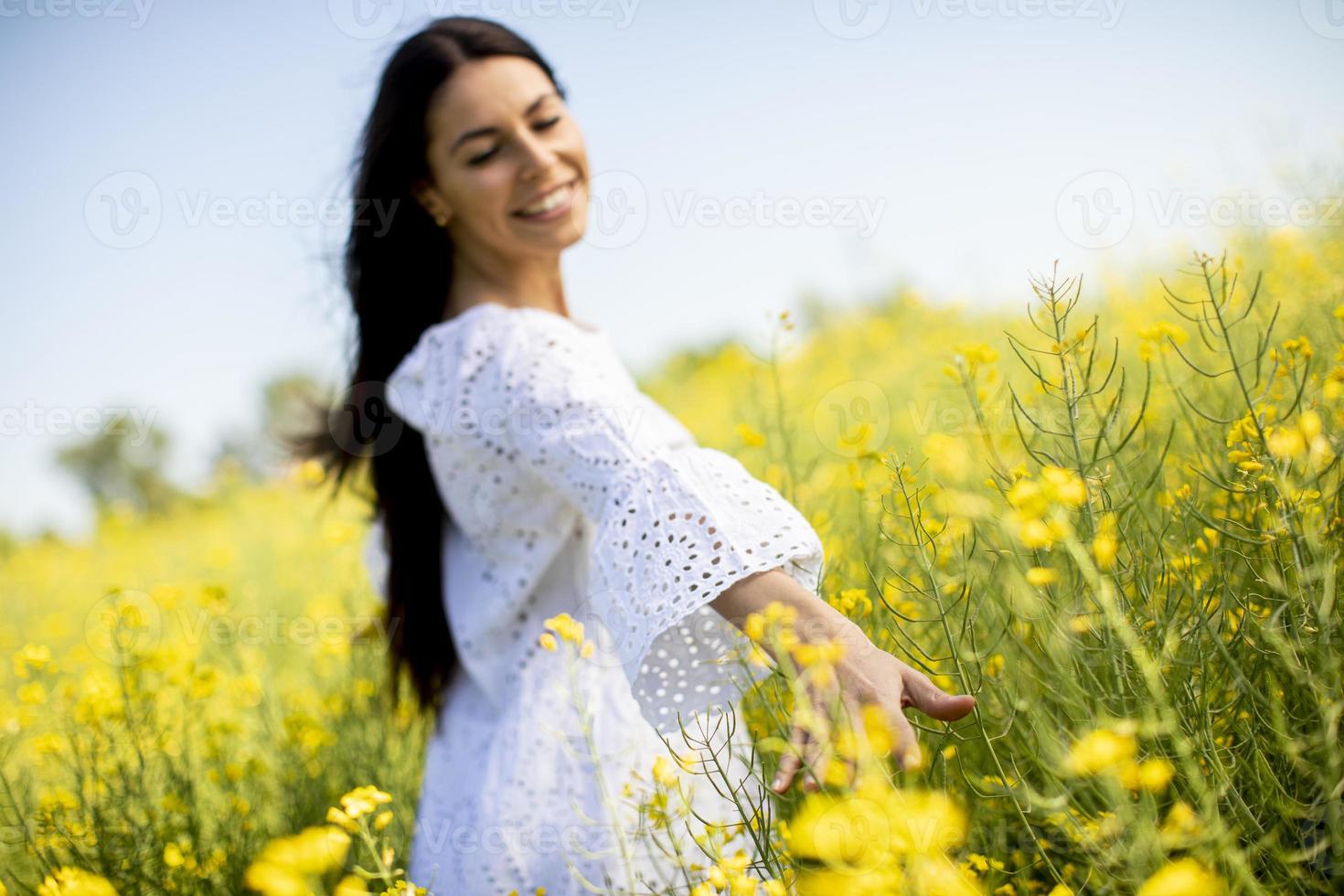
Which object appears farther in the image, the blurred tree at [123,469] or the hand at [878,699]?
the blurred tree at [123,469]

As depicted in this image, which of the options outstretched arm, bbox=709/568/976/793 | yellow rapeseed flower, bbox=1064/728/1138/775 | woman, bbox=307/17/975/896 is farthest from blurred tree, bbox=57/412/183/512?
yellow rapeseed flower, bbox=1064/728/1138/775

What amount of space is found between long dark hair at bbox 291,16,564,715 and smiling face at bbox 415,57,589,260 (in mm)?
57

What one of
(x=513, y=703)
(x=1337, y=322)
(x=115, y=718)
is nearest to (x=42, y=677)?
(x=115, y=718)

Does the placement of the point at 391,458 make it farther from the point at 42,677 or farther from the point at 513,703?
the point at 42,677

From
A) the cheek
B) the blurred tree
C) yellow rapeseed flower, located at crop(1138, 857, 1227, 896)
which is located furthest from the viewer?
the blurred tree

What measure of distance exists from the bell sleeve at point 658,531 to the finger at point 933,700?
0.20m

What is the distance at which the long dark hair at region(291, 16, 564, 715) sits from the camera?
1.63 m

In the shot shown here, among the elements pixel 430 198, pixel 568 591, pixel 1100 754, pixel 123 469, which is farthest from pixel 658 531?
pixel 123 469

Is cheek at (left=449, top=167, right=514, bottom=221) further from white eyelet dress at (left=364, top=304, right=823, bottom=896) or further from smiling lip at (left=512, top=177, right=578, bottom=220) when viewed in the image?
white eyelet dress at (left=364, top=304, right=823, bottom=896)

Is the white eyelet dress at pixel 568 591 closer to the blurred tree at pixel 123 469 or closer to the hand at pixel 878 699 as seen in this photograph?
the hand at pixel 878 699

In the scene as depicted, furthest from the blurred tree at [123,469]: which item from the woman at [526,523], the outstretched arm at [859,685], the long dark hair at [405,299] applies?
the outstretched arm at [859,685]

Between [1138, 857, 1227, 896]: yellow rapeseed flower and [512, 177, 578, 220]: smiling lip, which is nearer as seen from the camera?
[1138, 857, 1227, 896]: yellow rapeseed flower

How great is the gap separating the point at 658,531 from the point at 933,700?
38cm

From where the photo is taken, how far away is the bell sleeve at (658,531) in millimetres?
949
